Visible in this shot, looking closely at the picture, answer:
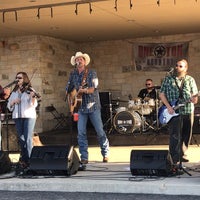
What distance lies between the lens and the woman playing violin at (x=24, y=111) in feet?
21.5

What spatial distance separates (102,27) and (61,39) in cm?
216

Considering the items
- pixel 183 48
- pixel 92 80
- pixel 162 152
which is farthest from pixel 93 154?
pixel 183 48

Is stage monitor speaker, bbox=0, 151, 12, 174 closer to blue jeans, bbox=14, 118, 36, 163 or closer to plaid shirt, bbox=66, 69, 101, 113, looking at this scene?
blue jeans, bbox=14, 118, 36, 163

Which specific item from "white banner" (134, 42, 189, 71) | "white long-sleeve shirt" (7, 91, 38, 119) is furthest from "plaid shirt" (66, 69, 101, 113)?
"white banner" (134, 42, 189, 71)

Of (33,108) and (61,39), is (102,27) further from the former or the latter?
(33,108)

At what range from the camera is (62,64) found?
13.3 meters

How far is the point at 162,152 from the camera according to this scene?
5820 mm

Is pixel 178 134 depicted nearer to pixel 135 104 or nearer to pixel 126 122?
pixel 126 122

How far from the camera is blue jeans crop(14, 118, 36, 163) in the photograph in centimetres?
659

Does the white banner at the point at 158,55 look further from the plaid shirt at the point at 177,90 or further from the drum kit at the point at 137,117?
the plaid shirt at the point at 177,90

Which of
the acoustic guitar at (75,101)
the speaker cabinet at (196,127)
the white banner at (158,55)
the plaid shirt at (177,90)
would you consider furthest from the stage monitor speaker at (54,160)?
the white banner at (158,55)

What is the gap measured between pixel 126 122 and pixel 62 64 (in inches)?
148

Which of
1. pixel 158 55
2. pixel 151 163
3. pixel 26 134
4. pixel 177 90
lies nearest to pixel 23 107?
pixel 26 134

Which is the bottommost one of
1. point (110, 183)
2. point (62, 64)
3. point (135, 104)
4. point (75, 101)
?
point (110, 183)
